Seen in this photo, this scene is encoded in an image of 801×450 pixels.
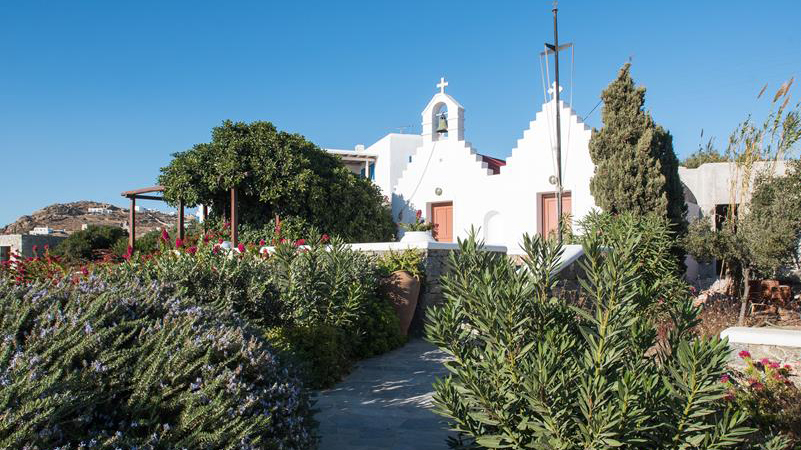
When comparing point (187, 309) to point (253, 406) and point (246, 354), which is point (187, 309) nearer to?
point (246, 354)

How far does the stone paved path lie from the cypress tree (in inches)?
288

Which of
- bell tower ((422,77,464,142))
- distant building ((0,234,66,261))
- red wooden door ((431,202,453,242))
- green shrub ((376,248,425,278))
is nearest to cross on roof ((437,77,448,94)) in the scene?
bell tower ((422,77,464,142))

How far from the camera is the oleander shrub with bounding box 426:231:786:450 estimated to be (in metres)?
2.22

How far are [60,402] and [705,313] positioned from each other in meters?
8.38

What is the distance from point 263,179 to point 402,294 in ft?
25.7

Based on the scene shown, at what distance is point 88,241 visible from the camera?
21641 millimetres

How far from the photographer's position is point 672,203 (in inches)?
484

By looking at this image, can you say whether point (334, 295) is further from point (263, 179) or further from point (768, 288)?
point (768, 288)

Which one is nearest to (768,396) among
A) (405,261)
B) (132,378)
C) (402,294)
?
(132,378)

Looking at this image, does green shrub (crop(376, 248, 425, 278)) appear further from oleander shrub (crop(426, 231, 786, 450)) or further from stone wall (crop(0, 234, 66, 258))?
stone wall (crop(0, 234, 66, 258))

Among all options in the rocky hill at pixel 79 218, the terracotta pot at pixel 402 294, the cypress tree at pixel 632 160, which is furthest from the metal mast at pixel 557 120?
the rocky hill at pixel 79 218

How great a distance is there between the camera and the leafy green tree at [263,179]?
1435 cm

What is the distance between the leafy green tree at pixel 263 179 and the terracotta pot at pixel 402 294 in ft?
23.0

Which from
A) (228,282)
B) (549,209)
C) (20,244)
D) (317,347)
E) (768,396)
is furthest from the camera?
(20,244)
